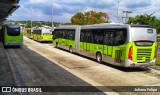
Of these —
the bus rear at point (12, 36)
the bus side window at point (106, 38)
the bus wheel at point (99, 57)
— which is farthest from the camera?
the bus rear at point (12, 36)

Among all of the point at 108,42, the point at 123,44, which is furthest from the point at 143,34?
the point at 108,42

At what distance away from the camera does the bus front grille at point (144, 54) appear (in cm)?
1748

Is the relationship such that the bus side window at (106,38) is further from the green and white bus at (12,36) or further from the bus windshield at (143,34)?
the green and white bus at (12,36)

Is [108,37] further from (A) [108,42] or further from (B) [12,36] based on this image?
(B) [12,36]

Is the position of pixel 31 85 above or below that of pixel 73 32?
below

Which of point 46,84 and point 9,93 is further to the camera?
point 46,84

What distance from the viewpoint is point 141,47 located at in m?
17.5

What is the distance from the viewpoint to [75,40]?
28.1 m

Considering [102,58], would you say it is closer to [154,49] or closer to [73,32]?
[154,49]

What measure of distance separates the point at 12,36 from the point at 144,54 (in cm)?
2101

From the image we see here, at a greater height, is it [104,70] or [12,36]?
[12,36]

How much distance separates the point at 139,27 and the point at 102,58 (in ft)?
14.4

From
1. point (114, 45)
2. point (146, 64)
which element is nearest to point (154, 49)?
point (146, 64)

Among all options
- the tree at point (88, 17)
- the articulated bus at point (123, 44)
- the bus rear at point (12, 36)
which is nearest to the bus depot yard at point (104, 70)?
the articulated bus at point (123, 44)
